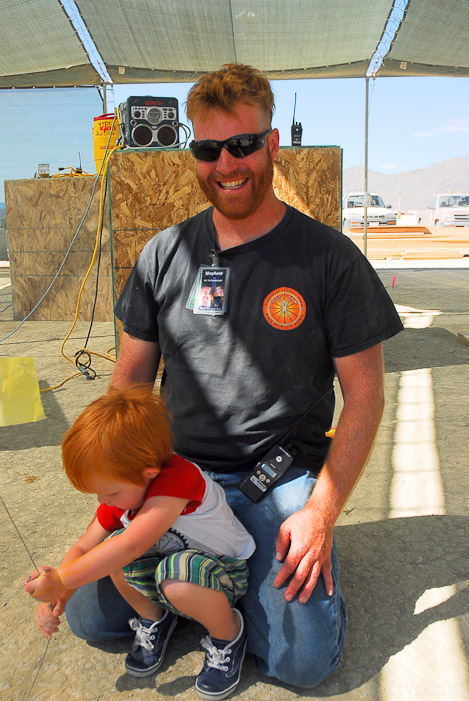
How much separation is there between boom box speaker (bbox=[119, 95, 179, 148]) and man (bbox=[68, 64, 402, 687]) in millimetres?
2678

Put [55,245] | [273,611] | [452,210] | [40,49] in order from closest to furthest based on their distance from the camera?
[273,611], [55,245], [40,49], [452,210]

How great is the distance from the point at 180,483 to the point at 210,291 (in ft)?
2.01

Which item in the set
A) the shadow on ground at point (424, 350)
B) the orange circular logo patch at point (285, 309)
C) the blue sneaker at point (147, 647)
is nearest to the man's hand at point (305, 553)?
the blue sneaker at point (147, 647)

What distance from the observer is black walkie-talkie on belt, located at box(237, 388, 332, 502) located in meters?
1.87

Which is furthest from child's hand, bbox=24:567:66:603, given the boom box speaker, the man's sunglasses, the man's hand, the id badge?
the boom box speaker

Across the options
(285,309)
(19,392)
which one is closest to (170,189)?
(19,392)

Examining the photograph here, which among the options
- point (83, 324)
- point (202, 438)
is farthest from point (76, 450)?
point (83, 324)

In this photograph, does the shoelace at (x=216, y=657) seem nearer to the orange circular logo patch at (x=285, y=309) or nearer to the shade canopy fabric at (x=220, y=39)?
the orange circular logo patch at (x=285, y=309)

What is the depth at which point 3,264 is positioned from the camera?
45.7 ft

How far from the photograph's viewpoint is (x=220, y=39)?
30.0 feet

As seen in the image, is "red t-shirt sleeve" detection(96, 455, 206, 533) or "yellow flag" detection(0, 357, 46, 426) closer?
"red t-shirt sleeve" detection(96, 455, 206, 533)

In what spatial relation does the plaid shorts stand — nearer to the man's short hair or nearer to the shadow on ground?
the man's short hair

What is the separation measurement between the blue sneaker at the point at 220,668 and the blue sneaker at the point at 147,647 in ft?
0.45

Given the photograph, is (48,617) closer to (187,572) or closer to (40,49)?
(187,572)
